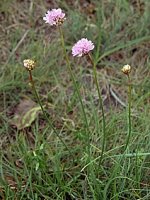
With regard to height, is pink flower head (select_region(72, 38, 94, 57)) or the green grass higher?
pink flower head (select_region(72, 38, 94, 57))

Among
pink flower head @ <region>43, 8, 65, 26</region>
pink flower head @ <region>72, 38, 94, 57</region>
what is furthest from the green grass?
pink flower head @ <region>43, 8, 65, 26</region>

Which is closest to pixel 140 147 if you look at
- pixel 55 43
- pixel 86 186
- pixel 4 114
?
pixel 86 186

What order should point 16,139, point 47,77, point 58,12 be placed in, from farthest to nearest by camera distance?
point 47,77 < point 16,139 < point 58,12

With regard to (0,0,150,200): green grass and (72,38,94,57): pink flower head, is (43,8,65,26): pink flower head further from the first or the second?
(0,0,150,200): green grass

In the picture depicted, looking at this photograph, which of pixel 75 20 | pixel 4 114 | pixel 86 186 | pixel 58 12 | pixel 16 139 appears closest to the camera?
pixel 58 12

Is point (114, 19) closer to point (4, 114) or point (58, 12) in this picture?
point (4, 114)

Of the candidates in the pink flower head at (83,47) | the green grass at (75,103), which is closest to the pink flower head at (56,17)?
the pink flower head at (83,47)

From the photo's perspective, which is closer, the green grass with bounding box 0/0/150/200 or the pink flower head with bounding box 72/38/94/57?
the pink flower head with bounding box 72/38/94/57

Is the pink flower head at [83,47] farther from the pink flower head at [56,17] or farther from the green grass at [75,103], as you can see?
the green grass at [75,103]

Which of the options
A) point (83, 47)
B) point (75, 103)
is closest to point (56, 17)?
point (83, 47)
